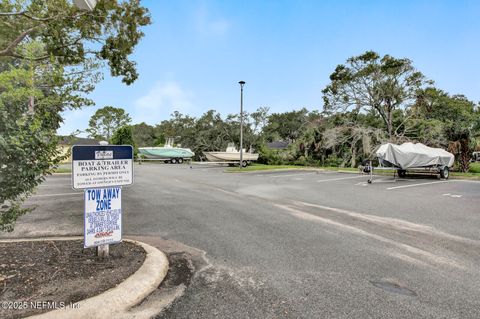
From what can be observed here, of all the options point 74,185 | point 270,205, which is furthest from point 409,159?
point 74,185

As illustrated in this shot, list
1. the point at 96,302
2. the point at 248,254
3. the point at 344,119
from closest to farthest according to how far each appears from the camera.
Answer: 1. the point at 96,302
2. the point at 248,254
3. the point at 344,119

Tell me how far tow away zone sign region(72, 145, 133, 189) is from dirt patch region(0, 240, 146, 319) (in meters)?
0.93

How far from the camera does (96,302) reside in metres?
2.61

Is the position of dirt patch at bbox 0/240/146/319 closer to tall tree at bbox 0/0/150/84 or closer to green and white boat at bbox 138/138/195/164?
tall tree at bbox 0/0/150/84

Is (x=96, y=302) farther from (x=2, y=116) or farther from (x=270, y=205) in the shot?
(x=270, y=205)

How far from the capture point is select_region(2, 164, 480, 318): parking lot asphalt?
2.79 metres

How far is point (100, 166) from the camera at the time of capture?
11.8ft

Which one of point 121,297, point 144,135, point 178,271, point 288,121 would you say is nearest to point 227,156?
point 178,271

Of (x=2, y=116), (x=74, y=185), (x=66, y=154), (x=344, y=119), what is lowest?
(x=74, y=185)

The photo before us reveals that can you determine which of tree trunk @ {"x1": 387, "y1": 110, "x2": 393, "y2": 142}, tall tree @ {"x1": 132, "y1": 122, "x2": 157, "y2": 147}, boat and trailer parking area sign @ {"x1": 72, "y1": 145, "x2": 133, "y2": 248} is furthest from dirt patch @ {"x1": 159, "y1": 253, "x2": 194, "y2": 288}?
tall tree @ {"x1": 132, "y1": 122, "x2": 157, "y2": 147}

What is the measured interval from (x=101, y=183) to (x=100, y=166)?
210 mm

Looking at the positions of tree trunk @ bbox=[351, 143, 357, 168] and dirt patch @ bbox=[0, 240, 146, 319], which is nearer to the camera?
dirt patch @ bbox=[0, 240, 146, 319]

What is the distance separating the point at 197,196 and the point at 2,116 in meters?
7.07

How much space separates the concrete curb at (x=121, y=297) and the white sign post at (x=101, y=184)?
644 mm
